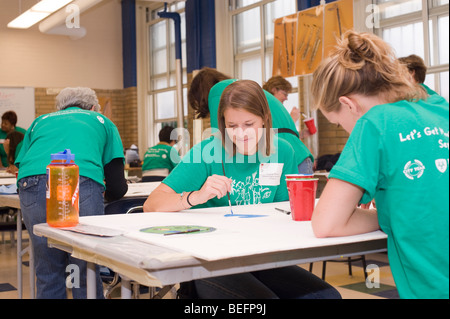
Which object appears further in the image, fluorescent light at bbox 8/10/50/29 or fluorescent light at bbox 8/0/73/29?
fluorescent light at bbox 8/10/50/29

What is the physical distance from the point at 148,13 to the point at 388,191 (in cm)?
1087

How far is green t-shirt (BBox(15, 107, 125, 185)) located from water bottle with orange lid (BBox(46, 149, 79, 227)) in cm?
103

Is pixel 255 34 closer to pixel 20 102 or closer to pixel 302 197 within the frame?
pixel 20 102

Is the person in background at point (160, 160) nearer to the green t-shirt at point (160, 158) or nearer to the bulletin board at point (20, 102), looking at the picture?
the green t-shirt at point (160, 158)

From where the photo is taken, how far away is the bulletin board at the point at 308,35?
586 cm

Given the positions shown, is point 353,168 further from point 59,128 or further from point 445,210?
point 59,128

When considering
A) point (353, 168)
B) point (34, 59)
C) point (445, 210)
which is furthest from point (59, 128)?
point (34, 59)

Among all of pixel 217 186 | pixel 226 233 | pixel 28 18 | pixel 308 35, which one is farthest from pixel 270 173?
pixel 28 18

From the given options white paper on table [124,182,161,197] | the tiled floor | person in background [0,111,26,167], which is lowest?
the tiled floor

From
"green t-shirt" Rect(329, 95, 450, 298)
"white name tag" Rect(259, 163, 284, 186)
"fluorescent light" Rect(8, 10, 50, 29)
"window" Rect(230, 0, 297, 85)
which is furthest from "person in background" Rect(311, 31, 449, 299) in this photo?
"fluorescent light" Rect(8, 10, 50, 29)

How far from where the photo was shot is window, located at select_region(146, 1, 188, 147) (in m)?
10.8

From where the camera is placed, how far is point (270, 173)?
2090mm

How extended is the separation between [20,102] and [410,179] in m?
Answer: 10.2

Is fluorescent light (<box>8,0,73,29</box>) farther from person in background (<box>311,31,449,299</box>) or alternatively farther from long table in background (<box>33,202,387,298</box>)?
person in background (<box>311,31,449,299</box>)
